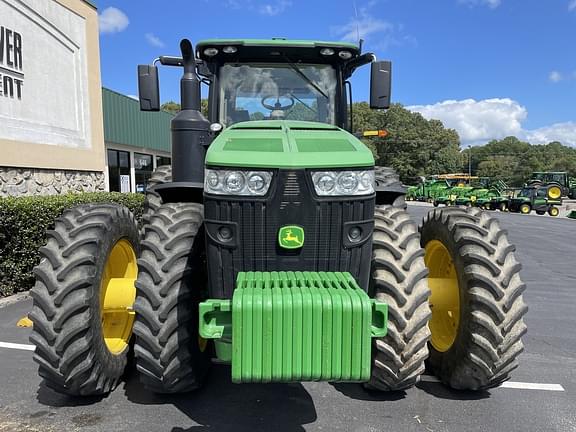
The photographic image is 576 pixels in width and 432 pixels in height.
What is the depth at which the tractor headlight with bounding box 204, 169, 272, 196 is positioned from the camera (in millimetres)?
2773

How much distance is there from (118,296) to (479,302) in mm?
2670

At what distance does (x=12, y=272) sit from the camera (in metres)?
6.46

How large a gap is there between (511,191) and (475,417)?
36722mm

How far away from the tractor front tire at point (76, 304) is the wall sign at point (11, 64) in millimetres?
6925

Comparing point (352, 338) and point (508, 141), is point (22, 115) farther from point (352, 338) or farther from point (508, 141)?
point (508, 141)

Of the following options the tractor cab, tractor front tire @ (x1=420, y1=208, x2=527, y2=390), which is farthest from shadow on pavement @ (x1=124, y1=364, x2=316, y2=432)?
the tractor cab

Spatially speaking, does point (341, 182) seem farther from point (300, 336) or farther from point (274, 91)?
point (274, 91)

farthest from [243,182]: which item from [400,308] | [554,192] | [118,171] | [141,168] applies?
[554,192]

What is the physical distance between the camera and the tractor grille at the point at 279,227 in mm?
2791

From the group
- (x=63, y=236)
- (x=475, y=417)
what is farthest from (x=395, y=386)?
(x=63, y=236)

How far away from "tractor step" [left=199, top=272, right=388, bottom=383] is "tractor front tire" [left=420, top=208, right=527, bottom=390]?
3.99ft

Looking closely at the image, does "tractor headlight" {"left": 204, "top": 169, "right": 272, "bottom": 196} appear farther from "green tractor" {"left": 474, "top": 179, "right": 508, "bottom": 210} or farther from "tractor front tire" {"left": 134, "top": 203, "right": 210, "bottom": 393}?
"green tractor" {"left": 474, "top": 179, "right": 508, "bottom": 210}

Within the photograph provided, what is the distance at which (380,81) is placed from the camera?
165 inches

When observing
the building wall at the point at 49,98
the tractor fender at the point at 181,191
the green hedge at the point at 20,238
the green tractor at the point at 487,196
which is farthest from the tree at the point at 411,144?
the tractor fender at the point at 181,191
